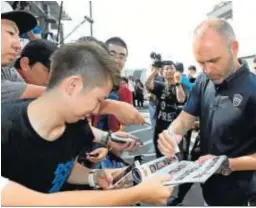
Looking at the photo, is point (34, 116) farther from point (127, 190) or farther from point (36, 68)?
point (36, 68)

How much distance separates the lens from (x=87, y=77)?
1.20 m

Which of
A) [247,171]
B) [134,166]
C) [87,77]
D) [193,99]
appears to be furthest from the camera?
[193,99]

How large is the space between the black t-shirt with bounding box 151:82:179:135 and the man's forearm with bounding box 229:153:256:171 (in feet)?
9.00

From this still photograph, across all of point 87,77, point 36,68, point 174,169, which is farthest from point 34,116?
point 36,68

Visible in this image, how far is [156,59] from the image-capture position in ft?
15.4

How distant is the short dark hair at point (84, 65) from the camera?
1202 millimetres

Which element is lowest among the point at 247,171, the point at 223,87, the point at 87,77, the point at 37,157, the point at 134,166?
the point at 247,171

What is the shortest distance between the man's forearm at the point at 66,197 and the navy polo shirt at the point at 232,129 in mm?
656

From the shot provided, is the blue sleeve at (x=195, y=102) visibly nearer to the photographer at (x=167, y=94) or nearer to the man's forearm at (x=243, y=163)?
the man's forearm at (x=243, y=163)

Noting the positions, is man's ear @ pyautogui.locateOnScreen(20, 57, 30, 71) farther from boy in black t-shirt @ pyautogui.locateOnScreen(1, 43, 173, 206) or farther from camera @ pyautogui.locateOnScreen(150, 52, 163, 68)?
camera @ pyautogui.locateOnScreen(150, 52, 163, 68)

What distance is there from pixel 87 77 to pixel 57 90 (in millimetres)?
103

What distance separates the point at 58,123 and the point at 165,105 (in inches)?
129

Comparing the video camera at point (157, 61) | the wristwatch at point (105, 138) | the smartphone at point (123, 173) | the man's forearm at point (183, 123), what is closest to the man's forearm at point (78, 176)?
the smartphone at point (123, 173)

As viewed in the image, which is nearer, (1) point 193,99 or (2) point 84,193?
(2) point 84,193
